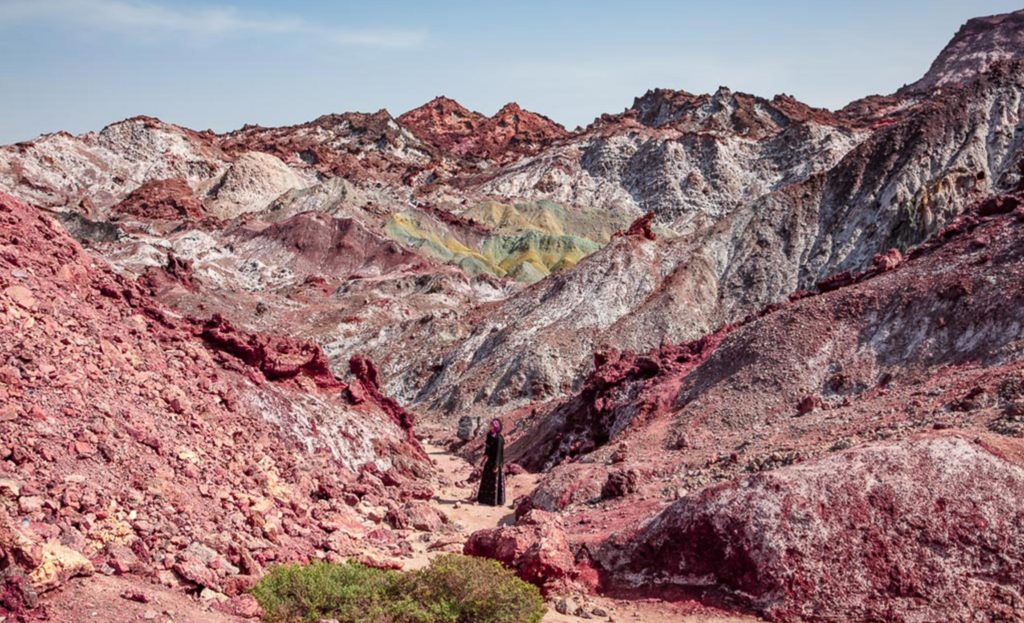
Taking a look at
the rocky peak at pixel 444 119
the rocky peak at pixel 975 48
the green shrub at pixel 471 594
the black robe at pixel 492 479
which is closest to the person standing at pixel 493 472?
the black robe at pixel 492 479

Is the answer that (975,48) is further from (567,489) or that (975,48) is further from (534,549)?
(534,549)

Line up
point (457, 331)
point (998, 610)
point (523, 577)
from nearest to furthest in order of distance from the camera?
point (998, 610)
point (523, 577)
point (457, 331)

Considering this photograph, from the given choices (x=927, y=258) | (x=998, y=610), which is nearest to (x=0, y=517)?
(x=998, y=610)

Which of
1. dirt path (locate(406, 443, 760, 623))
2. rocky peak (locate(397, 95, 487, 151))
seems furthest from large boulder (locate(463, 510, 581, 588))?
rocky peak (locate(397, 95, 487, 151))

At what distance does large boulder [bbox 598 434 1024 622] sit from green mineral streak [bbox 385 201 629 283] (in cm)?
5787

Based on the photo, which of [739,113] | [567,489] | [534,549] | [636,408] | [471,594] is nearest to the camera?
[471,594]

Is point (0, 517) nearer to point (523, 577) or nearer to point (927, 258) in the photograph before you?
point (523, 577)

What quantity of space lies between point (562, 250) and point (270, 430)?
64194 mm

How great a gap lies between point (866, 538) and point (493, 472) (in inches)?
327

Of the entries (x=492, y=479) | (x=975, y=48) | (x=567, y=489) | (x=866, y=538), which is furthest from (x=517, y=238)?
(x=975, y=48)

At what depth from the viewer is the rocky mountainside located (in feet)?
28.6

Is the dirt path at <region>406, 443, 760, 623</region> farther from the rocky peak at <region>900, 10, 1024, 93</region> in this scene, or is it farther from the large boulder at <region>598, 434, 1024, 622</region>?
the rocky peak at <region>900, 10, 1024, 93</region>

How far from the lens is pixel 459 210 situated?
87.4 meters

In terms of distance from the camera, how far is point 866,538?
29.8ft
